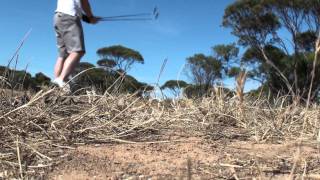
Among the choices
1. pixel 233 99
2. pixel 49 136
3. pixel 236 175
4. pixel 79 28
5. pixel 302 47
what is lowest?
pixel 236 175

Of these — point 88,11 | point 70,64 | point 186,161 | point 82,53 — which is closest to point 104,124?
point 186,161

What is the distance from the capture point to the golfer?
420cm

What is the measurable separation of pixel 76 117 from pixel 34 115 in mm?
175

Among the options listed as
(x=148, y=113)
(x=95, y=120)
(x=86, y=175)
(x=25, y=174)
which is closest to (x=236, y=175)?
(x=86, y=175)

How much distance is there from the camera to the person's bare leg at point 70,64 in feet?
13.0

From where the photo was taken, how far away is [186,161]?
6.23 feet

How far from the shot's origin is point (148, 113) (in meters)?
2.94

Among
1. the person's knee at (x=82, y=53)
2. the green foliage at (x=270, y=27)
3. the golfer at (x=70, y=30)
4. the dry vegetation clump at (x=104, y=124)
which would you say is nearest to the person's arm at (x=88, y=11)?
the golfer at (x=70, y=30)

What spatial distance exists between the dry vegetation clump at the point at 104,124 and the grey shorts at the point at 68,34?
112 cm

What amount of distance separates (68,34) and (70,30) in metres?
0.03

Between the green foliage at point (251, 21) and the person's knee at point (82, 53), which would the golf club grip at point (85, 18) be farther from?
the green foliage at point (251, 21)

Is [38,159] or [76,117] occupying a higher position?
[76,117]

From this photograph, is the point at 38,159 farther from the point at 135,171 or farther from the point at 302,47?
the point at 302,47

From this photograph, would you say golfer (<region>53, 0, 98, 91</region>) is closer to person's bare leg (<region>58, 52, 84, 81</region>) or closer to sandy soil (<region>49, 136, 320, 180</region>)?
person's bare leg (<region>58, 52, 84, 81</region>)
